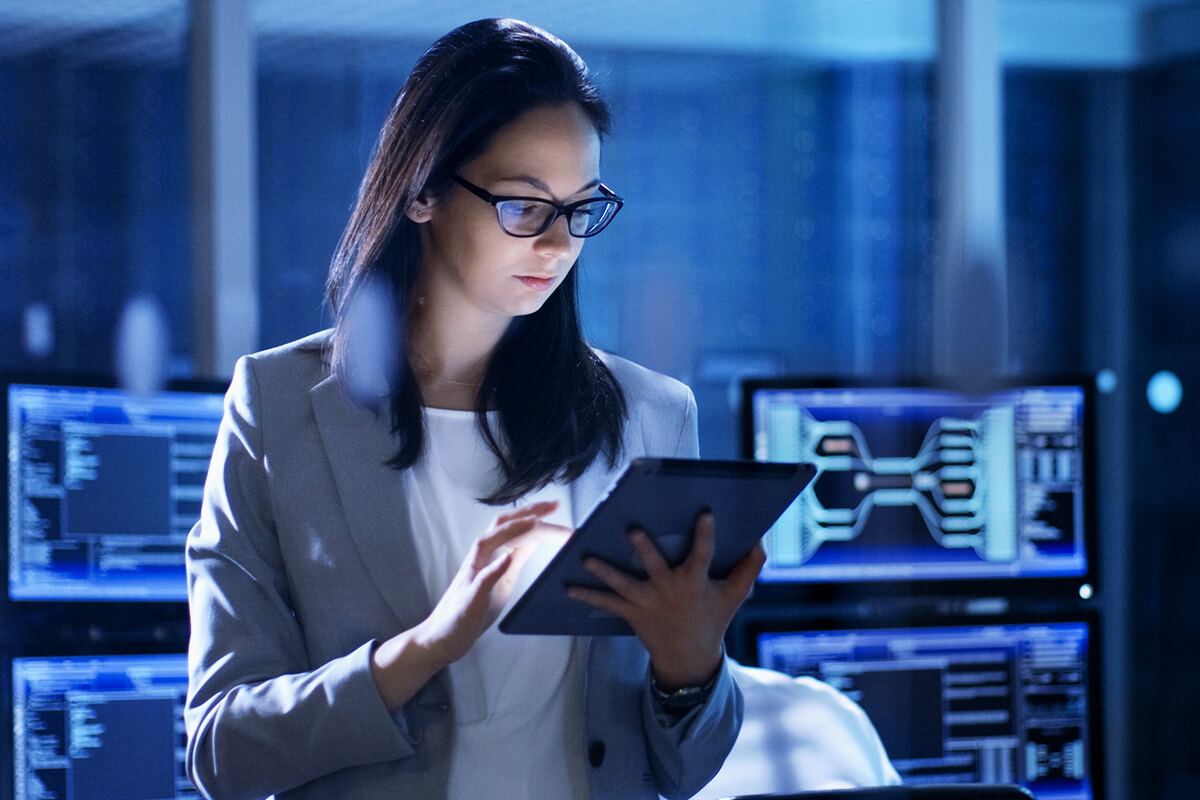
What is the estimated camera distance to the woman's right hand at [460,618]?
0.94 metres

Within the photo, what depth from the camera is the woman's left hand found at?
988 mm

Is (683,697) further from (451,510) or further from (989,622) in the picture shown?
(989,622)

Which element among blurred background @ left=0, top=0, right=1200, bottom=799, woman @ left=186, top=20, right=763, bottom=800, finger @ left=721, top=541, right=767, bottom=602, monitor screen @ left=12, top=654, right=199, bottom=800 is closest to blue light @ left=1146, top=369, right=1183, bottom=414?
blurred background @ left=0, top=0, right=1200, bottom=799

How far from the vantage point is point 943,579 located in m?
2.22

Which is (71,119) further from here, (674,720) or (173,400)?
(674,720)

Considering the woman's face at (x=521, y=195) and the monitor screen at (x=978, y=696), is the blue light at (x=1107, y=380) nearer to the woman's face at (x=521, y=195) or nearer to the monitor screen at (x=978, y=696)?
the monitor screen at (x=978, y=696)

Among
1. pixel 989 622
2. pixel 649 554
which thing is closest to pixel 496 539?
pixel 649 554

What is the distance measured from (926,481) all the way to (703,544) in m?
1.32

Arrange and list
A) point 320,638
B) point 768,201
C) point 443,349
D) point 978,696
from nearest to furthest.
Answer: point 320,638 < point 443,349 < point 978,696 < point 768,201

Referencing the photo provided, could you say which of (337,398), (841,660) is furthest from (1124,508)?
(337,398)

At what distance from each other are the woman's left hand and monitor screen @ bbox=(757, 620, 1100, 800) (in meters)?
1.15

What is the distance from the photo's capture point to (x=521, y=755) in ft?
3.46

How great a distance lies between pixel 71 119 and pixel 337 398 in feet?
4.72

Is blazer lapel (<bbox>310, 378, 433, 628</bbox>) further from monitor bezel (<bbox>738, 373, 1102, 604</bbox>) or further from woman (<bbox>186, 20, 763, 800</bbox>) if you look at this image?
monitor bezel (<bbox>738, 373, 1102, 604</bbox>)
